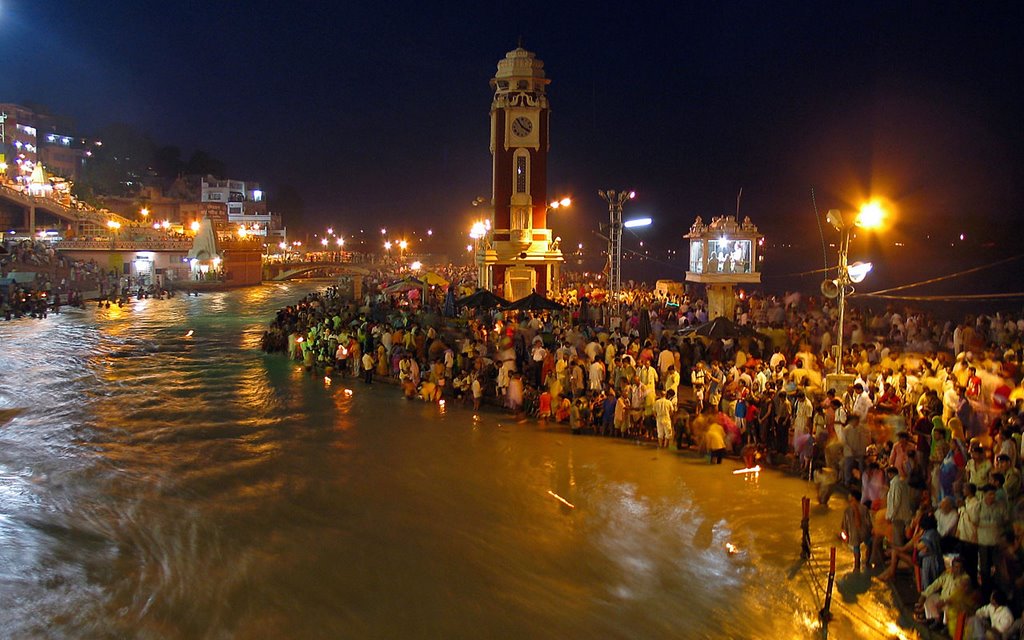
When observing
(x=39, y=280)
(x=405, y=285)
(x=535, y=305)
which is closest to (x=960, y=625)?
(x=535, y=305)

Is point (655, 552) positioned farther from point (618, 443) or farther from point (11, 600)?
point (11, 600)

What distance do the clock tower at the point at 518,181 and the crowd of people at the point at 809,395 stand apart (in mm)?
7141

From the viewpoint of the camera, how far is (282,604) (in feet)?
25.2

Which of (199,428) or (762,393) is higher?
(762,393)

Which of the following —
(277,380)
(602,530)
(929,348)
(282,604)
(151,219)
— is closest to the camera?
(282,604)

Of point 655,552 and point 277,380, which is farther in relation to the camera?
point 277,380

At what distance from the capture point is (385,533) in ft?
31.1

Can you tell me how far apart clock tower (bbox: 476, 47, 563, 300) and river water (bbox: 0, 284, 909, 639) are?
16.5m

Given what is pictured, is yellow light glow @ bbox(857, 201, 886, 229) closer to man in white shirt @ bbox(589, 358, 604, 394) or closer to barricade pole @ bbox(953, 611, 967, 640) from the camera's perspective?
man in white shirt @ bbox(589, 358, 604, 394)

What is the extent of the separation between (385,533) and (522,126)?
25568mm

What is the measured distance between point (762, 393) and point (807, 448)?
1586 millimetres

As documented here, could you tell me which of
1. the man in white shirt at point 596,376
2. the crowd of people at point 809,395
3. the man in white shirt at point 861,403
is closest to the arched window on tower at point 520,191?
the crowd of people at point 809,395

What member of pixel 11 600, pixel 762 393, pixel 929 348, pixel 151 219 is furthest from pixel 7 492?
pixel 151 219

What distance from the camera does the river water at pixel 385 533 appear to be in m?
7.41
